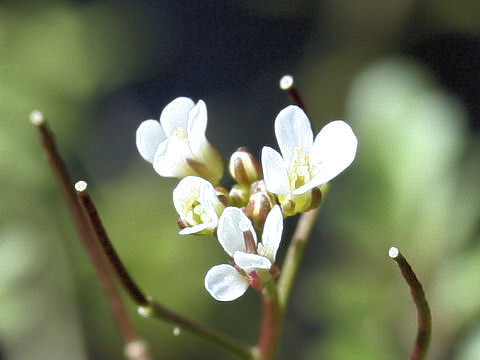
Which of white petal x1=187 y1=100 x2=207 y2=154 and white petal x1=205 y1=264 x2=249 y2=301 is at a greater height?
white petal x1=187 y1=100 x2=207 y2=154

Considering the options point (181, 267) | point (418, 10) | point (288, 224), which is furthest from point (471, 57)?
point (181, 267)

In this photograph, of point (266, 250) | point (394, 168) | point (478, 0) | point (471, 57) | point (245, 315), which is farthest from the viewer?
point (471, 57)

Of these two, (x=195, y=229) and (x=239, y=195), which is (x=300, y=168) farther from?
(x=195, y=229)

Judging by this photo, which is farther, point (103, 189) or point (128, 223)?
point (103, 189)

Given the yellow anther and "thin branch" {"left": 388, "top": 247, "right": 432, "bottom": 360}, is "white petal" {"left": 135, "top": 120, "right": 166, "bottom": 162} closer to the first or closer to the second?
the yellow anther

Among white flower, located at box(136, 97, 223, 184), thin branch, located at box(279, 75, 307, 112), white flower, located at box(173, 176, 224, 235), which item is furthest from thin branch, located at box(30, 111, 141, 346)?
thin branch, located at box(279, 75, 307, 112)

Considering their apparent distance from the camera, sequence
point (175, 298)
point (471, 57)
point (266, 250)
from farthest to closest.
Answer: point (471, 57) < point (175, 298) < point (266, 250)

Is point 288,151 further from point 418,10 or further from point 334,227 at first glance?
point 418,10

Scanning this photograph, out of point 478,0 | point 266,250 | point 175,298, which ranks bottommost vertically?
point 175,298

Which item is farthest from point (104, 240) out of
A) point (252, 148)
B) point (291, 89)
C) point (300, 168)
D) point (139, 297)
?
point (252, 148)
